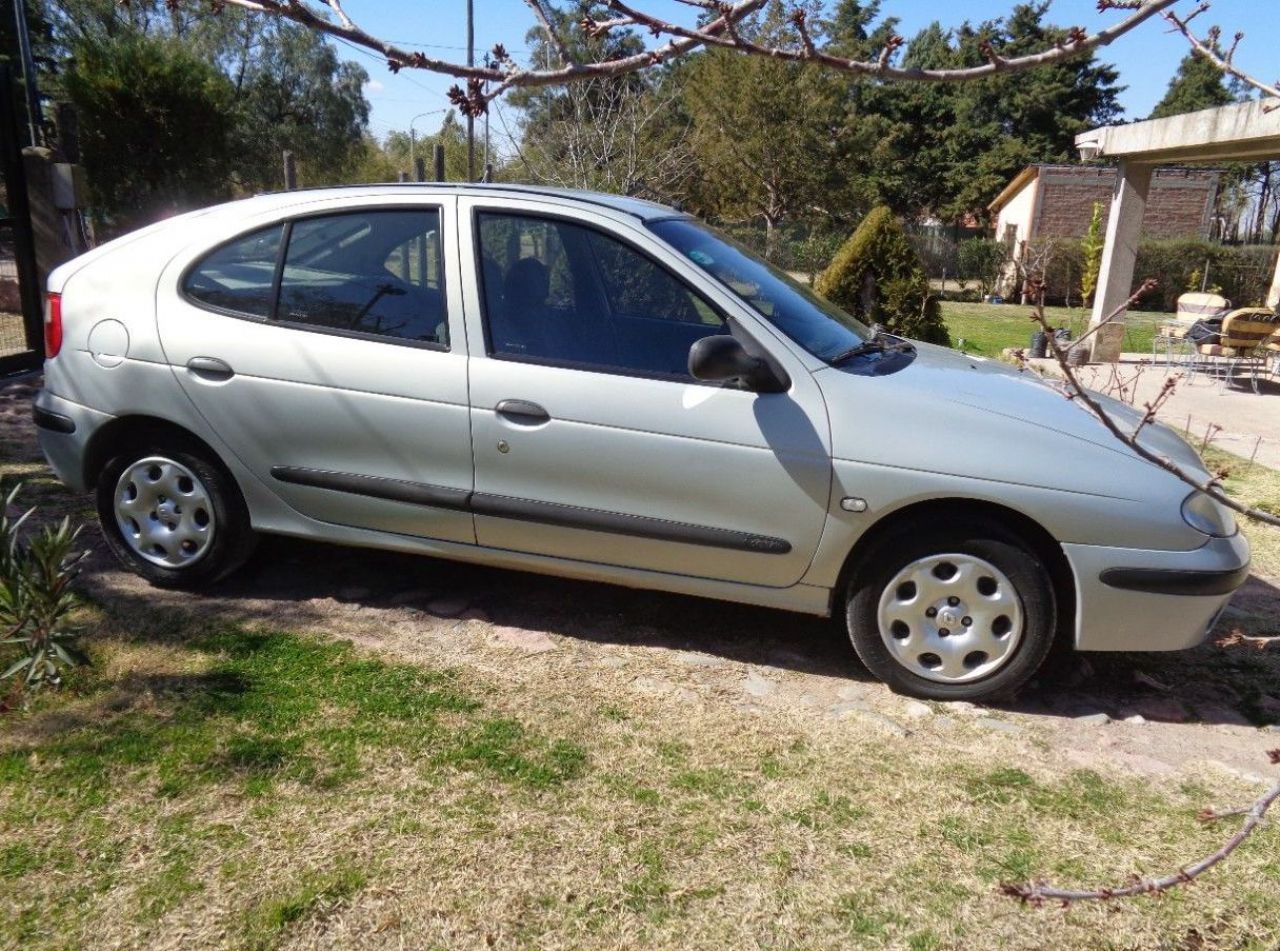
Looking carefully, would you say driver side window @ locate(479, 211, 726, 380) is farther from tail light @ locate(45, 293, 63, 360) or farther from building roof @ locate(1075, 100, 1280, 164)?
building roof @ locate(1075, 100, 1280, 164)

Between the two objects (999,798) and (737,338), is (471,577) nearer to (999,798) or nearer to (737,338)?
(737,338)

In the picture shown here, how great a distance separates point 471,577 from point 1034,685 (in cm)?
250

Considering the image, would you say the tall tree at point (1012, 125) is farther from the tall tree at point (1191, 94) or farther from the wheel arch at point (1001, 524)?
the wheel arch at point (1001, 524)

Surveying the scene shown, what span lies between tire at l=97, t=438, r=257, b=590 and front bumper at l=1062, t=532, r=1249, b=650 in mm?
3308

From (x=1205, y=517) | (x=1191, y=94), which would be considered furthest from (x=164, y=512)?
(x=1191, y=94)

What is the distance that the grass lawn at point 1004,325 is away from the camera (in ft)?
51.5

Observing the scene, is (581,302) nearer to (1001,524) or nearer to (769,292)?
(769,292)

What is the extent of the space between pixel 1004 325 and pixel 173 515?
18060mm

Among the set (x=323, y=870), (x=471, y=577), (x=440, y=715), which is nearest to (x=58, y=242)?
(x=471, y=577)

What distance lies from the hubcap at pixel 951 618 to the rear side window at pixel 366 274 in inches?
82.2

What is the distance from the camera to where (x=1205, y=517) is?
3.48 m

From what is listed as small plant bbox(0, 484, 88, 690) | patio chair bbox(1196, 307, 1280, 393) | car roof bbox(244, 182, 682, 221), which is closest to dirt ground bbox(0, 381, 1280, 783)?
small plant bbox(0, 484, 88, 690)

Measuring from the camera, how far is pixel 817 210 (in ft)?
122

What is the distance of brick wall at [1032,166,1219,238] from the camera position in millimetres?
31141
